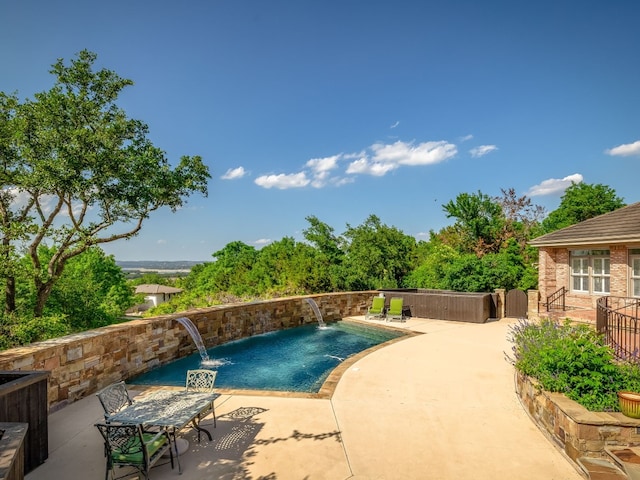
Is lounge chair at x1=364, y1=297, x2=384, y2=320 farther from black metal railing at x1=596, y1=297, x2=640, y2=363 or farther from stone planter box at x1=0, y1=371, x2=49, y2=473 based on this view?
stone planter box at x1=0, y1=371, x2=49, y2=473

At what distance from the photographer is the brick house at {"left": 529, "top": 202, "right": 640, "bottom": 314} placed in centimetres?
1070

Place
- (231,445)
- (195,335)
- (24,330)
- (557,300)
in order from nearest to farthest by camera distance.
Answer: (231,445) < (24,330) < (195,335) < (557,300)

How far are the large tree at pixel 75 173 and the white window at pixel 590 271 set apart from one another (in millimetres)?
14015

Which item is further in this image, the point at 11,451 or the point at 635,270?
the point at 635,270

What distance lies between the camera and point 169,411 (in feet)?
14.2

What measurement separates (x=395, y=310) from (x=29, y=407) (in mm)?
12228

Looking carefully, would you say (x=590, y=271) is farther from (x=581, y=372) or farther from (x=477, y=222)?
(x=477, y=222)

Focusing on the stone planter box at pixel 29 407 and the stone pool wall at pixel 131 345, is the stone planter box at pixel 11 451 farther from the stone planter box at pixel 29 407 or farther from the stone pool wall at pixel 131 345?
the stone pool wall at pixel 131 345

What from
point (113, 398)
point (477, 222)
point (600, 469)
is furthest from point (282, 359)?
point (477, 222)

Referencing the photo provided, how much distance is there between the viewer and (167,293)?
65000 mm

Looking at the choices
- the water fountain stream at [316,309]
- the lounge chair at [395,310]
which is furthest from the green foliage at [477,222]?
the water fountain stream at [316,309]

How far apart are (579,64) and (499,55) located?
125 inches

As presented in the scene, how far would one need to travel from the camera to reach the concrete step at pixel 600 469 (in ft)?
11.6

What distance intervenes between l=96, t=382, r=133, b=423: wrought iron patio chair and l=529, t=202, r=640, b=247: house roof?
506 inches
